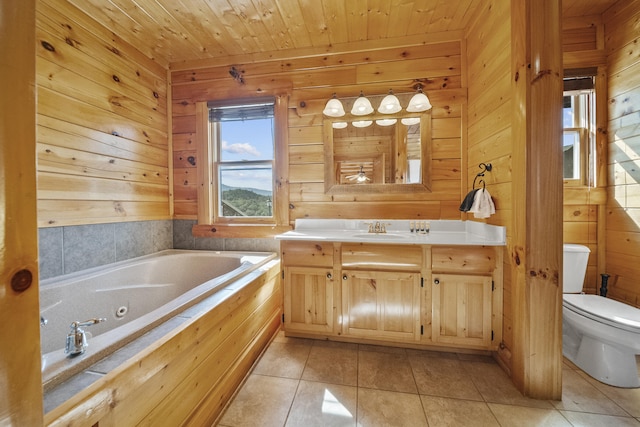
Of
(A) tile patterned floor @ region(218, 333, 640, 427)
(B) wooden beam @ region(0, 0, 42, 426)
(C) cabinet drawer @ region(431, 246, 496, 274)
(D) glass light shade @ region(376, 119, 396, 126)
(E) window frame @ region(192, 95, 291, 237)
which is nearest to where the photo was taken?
(B) wooden beam @ region(0, 0, 42, 426)

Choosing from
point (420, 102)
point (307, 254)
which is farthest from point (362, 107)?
point (307, 254)

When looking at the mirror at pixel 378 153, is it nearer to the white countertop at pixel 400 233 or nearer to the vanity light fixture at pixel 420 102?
the vanity light fixture at pixel 420 102

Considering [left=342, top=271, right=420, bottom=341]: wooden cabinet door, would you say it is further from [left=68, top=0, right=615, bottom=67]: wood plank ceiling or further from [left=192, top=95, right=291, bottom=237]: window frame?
[left=68, top=0, right=615, bottom=67]: wood plank ceiling

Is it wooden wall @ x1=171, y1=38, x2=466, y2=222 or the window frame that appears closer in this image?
wooden wall @ x1=171, y1=38, x2=466, y2=222

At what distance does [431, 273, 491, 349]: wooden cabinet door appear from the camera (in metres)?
1.58

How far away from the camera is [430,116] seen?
2.07 metres

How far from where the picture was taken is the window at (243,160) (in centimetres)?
238

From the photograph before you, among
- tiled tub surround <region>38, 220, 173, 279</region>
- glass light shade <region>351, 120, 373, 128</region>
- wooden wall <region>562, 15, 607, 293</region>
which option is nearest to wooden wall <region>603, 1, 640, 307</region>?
wooden wall <region>562, 15, 607, 293</region>

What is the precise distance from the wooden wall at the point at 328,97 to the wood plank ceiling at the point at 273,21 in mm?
125

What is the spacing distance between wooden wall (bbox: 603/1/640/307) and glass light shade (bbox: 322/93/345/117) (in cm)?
198

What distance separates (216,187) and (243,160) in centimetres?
→ 39

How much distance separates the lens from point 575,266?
169 centimetres

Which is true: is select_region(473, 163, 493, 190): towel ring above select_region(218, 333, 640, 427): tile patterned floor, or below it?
above

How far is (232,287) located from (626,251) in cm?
269
